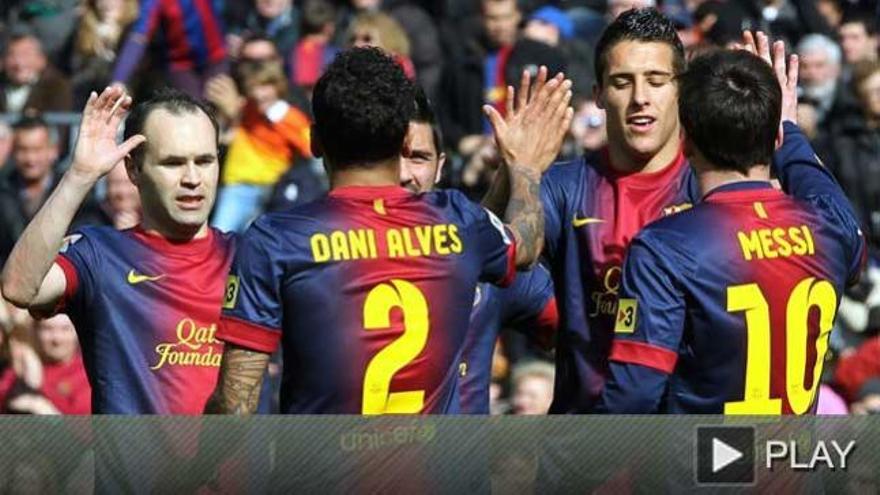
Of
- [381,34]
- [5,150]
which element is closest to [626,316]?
[381,34]

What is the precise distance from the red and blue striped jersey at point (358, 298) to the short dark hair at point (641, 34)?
1.27 m

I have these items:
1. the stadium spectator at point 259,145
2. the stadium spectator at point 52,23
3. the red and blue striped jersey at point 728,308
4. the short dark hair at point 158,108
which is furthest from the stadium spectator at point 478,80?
the red and blue striped jersey at point 728,308

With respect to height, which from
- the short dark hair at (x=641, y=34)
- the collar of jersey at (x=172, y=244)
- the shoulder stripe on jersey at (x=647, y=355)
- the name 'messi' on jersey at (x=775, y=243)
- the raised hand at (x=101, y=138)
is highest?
the short dark hair at (x=641, y=34)

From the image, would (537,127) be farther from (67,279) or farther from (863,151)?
(863,151)

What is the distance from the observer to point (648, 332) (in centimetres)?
707

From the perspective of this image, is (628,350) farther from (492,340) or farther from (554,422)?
(492,340)

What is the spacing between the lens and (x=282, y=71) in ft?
47.6

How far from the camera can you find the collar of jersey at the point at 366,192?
7109 millimetres

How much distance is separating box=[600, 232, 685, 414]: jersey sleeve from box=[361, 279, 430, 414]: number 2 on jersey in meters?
0.58

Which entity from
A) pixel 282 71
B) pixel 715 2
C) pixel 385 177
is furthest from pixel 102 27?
pixel 385 177

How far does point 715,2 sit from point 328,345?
8.09 metres

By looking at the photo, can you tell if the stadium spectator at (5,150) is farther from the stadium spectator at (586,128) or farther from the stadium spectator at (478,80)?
the stadium spectator at (586,128)

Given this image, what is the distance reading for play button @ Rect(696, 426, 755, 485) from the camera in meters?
6.88

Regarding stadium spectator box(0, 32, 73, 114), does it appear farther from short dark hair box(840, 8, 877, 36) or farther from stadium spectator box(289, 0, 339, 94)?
short dark hair box(840, 8, 877, 36)
